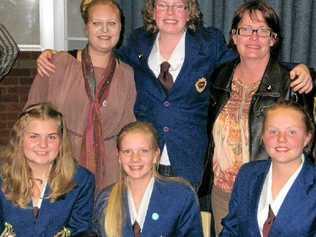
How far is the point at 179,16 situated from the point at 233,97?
0.42m

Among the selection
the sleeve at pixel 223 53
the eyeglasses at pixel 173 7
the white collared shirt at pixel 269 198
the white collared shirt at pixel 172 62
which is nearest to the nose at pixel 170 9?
the eyeglasses at pixel 173 7

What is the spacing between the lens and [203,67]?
2396mm

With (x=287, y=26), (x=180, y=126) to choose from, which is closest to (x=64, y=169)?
(x=180, y=126)

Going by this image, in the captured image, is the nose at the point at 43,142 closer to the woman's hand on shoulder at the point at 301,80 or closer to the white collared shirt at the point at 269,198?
the white collared shirt at the point at 269,198

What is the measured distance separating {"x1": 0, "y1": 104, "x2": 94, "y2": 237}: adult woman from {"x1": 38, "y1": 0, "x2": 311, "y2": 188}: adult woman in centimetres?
32

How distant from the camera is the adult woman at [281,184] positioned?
194 cm

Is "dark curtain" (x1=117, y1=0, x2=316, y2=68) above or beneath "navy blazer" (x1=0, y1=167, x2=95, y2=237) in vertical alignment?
above

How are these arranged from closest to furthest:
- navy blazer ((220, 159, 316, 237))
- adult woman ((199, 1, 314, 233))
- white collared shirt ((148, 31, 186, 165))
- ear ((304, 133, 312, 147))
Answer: navy blazer ((220, 159, 316, 237)), ear ((304, 133, 312, 147)), adult woman ((199, 1, 314, 233)), white collared shirt ((148, 31, 186, 165))

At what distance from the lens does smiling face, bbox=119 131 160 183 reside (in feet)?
7.29

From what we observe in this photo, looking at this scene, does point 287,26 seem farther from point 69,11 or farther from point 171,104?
point 69,11

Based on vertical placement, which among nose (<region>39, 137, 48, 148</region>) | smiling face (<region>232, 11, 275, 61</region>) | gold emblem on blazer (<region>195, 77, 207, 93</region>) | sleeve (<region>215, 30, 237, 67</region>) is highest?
smiling face (<region>232, 11, 275, 61</region>)

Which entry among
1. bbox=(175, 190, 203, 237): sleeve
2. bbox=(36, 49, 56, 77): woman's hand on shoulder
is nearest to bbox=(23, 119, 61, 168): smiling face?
bbox=(36, 49, 56, 77): woman's hand on shoulder

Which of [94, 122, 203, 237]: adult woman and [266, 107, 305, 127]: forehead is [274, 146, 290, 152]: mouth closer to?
[266, 107, 305, 127]: forehead

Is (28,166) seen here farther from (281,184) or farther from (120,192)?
(281,184)
